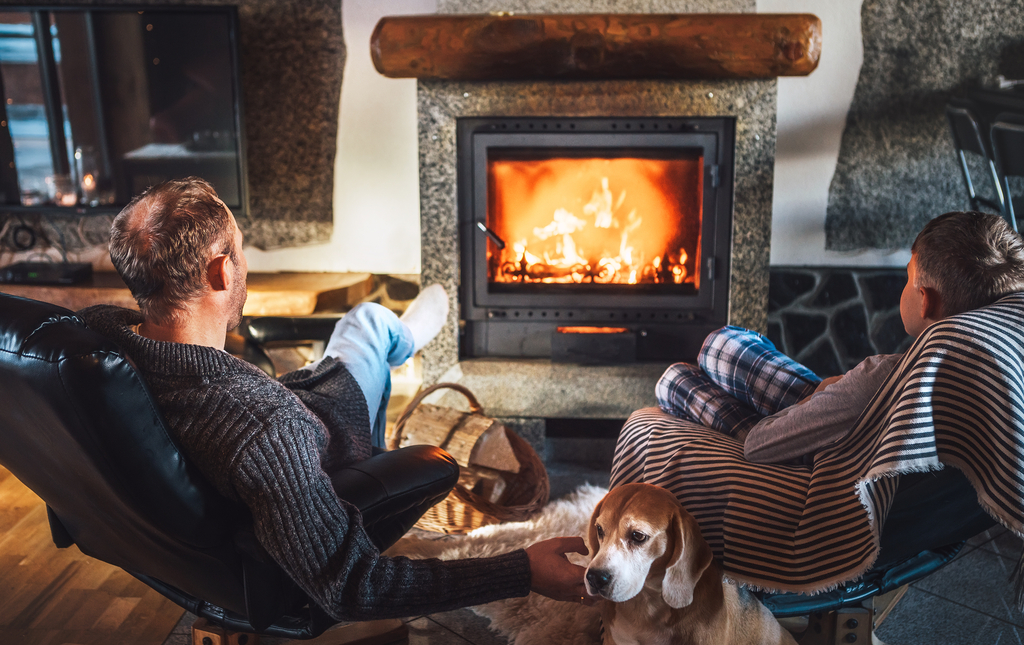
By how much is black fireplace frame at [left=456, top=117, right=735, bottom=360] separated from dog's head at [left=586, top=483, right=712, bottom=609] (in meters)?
1.42

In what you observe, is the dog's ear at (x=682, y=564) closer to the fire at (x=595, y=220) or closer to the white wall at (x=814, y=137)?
the fire at (x=595, y=220)

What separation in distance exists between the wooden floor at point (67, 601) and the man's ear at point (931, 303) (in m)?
1.63

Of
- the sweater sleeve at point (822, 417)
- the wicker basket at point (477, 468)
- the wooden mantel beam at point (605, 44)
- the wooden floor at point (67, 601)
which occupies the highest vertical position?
the wooden mantel beam at point (605, 44)

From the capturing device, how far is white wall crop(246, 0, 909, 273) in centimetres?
281

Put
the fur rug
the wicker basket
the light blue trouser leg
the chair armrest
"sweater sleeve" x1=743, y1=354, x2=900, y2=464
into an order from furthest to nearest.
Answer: the wicker basket → the light blue trouser leg → the fur rug → "sweater sleeve" x1=743, y1=354, x2=900, y2=464 → the chair armrest

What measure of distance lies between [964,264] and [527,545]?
46.7 inches

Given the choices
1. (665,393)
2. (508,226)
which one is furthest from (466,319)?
(665,393)

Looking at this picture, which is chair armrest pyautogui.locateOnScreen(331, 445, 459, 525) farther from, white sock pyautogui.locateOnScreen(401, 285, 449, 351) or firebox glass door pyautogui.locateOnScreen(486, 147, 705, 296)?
firebox glass door pyautogui.locateOnScreen(486, 147, 705, 296)

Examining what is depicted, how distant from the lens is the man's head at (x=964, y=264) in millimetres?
1259

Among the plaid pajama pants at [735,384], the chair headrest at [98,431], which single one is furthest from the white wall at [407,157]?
the chair headrest at [98,431]

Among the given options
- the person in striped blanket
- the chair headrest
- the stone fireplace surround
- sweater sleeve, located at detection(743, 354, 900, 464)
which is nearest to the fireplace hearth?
the stone fireplace surround

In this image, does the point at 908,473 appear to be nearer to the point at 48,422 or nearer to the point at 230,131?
the point at 48,422

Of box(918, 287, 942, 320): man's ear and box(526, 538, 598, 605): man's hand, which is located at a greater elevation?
box(918, 287, 942, 320): man's ear

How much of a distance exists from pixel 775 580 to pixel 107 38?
9.36 ft
